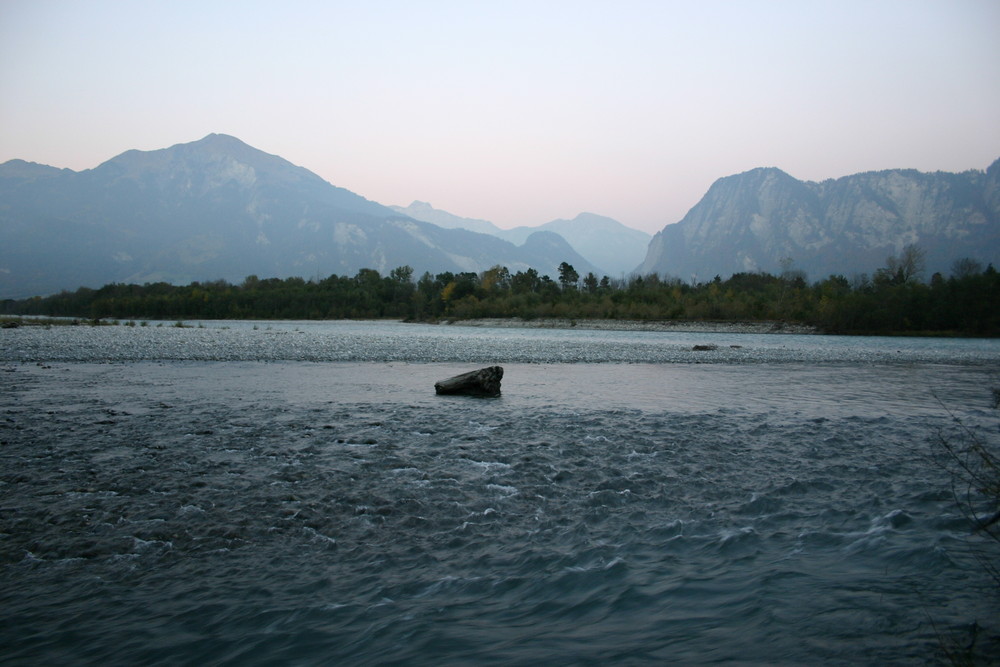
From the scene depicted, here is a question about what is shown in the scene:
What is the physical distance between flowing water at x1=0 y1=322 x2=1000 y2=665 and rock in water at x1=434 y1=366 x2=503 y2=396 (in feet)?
10.7

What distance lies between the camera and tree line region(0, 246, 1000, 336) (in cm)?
8331

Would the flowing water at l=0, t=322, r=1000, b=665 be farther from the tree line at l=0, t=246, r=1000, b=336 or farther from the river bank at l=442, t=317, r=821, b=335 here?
the river bank at l=442, t=317, r=821, b=335

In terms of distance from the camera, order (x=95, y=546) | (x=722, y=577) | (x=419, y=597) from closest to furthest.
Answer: (x=419, y=597)
(x=722, y=577)
(x=95, y=546)

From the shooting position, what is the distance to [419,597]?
218 inches

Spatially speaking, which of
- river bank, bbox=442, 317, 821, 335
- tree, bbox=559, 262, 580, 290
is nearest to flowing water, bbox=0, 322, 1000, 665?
river bank, bbox=442, 317, 821, 335

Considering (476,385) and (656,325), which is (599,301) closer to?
(656,325)

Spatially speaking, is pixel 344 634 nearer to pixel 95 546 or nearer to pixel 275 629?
pixel 275 629

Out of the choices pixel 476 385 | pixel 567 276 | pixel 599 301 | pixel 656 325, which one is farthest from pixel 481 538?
pixel 567 276

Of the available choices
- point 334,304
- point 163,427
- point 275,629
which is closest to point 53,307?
point 334,304

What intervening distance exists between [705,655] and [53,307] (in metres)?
198

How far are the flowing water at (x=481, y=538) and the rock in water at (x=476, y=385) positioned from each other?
129 inches

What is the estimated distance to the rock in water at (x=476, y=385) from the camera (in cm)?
1953

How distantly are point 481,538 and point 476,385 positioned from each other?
1257 centimetres

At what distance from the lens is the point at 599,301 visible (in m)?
132
